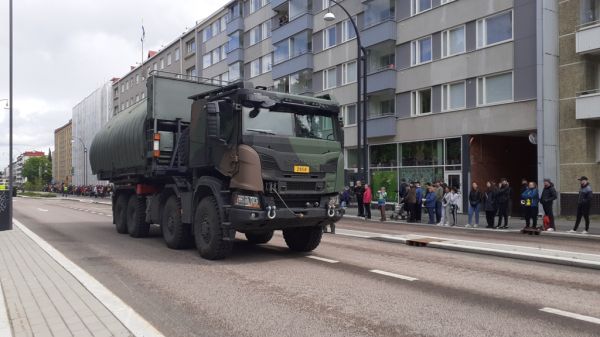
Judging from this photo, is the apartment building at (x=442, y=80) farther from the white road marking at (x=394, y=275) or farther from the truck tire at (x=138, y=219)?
the white road marking at (x=394, y=275)

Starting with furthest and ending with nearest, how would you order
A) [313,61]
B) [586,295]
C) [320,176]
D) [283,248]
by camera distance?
[313,61] < [283,248] < [320,176] < [586,295]

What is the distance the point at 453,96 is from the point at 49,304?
24325 millimetres

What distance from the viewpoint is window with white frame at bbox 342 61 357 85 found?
111 ft

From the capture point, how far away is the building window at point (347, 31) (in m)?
33.9

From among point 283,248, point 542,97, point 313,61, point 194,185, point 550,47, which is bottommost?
point 283,248

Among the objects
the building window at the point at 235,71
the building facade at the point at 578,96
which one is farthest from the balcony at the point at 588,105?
the building window at the point at 235,71

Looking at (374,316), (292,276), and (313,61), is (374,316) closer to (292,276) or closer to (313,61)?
(292,276)

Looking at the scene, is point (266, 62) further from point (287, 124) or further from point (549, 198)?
point (287, 124)

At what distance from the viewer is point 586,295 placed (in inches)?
263

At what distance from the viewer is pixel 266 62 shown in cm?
4525

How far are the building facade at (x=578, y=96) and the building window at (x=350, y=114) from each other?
1393 centimetres

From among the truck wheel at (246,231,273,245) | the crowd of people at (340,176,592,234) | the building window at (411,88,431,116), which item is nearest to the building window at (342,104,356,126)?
the building window at (411,88,431,116)

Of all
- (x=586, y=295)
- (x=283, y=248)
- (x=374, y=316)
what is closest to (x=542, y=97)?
(x=283, y=248)

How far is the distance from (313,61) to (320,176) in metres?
29.6
